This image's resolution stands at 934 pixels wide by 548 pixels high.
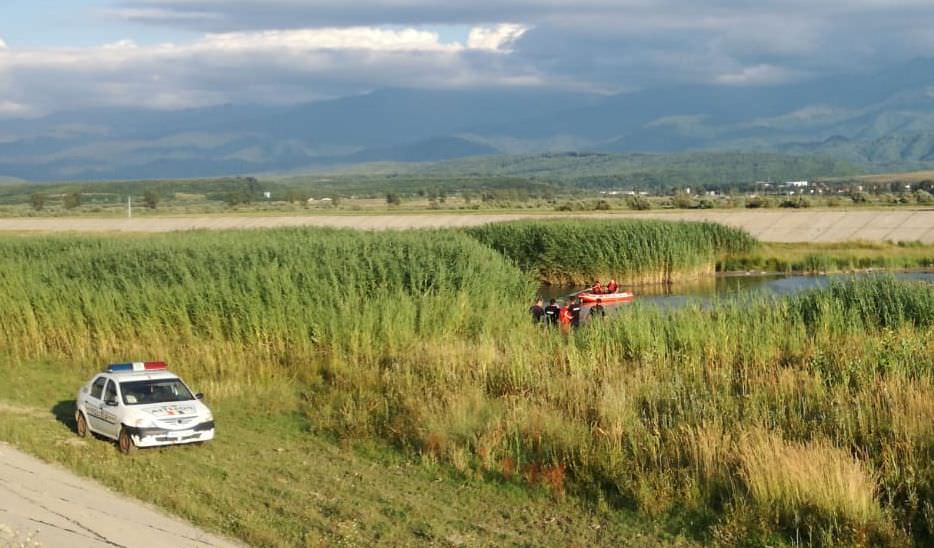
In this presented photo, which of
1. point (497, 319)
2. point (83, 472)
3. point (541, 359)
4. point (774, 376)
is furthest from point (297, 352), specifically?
point (774, 376)

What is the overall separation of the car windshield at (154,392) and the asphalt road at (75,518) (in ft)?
6.07

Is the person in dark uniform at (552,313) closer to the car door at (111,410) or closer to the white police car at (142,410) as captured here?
the white police car at (142,410)

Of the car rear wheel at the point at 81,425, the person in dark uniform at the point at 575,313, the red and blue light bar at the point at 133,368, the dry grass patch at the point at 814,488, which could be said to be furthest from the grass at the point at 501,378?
the red and blue light bar at the point at 133,368

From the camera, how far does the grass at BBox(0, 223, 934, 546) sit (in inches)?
562

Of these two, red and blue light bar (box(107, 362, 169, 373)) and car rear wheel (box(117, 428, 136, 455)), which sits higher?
red and blue light bar (box(107, 362, 169, 373))

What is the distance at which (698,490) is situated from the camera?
14523mm

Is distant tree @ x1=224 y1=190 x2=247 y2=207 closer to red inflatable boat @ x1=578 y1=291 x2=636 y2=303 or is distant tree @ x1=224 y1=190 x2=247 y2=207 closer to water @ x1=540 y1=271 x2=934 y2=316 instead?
water @ x1=540 y1=271 x2=934 y2=316

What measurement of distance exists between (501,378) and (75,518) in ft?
27.9

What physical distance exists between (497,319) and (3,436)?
1175 cm

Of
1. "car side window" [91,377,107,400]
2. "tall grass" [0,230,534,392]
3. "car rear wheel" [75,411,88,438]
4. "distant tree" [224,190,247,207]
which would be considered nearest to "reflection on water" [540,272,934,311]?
"tall grass" [0,230,534,392]

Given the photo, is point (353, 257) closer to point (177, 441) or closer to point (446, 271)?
point (446, 271)

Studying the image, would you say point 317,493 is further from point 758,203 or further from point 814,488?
point 758,203

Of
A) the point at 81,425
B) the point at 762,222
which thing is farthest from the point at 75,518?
the point at 762,222

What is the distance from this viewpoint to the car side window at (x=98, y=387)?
766 inches
